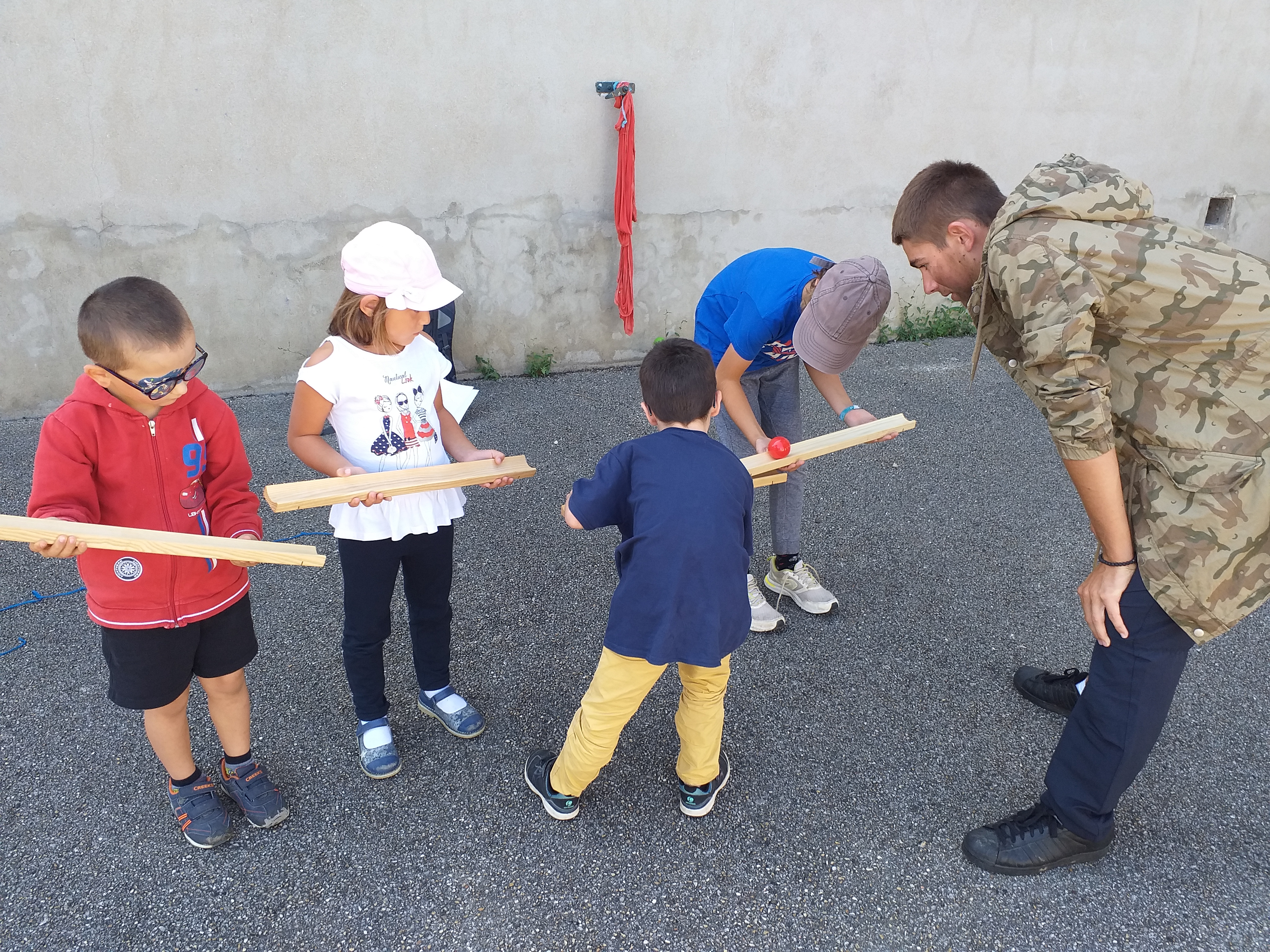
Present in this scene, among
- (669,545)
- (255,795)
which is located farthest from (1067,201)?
(255,795)

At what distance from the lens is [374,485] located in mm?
2422

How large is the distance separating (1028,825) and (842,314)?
1721mm

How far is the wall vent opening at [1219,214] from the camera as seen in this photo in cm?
870

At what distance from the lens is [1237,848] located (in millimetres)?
2557

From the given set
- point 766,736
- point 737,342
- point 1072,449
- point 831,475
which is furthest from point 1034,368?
point 831,475

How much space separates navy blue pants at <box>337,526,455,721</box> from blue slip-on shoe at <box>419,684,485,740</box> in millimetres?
66

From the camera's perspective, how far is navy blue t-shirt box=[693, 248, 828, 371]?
296 centimetres

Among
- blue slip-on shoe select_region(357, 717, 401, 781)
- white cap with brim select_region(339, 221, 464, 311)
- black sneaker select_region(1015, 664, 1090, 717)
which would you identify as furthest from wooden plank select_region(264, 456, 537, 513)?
black sneaker select_region(1015, 664, 1090, 717)

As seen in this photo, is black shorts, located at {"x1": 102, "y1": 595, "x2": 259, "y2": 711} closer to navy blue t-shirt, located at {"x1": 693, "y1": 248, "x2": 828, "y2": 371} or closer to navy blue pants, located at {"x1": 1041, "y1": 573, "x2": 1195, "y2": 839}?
navy blue t-shirt, located at {"x1": 693, "y1": 248, "x2": 828, "y2": 371}

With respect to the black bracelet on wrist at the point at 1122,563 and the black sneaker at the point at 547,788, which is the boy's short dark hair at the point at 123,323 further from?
the black bracelet on wrist at the point at 1122,563

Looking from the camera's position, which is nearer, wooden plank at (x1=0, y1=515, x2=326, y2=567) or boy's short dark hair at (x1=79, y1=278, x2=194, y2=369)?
wooden plank at (x1=0, y1=515, x2=326, y2=567)

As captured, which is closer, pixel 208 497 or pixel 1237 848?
pixel 208 497

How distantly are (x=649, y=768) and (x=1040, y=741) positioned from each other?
146 cm

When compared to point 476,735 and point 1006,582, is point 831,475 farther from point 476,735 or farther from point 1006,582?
point 476,735
